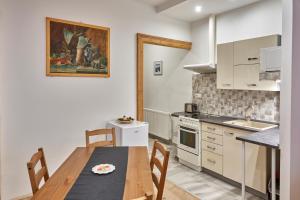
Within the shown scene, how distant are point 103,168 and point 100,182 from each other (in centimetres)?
19

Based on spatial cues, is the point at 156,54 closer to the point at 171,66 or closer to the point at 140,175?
the point at 171,66

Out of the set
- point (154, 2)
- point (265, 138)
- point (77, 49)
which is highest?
point (154, 2)

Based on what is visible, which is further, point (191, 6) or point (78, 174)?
point (191, 6)

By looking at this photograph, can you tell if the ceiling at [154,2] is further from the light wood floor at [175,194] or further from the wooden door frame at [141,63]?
the light wood floor at [175,194]

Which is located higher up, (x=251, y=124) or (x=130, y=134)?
(x=251, y=124)

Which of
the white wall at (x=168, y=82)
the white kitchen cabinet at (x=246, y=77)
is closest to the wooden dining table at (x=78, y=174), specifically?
the white kitchen cabinet at (x=246, y=77)

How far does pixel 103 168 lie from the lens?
5.06 ft

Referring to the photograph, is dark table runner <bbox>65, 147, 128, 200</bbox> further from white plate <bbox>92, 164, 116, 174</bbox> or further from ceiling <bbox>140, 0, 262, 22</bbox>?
ceiling <bbox>140, 0, 262, 22</bbox>

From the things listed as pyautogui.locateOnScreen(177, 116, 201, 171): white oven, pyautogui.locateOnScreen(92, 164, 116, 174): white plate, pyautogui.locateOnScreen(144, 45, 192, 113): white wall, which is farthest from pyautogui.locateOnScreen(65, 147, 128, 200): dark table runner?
pyautogui.locateOnScreen(144, 45, 192, 113): white wall

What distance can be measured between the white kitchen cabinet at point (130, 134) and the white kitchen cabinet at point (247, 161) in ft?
3.79

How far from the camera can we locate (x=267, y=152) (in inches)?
95.8

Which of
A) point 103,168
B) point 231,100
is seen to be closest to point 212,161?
point 231,100

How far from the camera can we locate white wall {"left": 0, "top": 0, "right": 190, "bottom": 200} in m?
2.40

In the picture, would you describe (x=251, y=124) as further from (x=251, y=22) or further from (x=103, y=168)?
(x=103, y=168)
